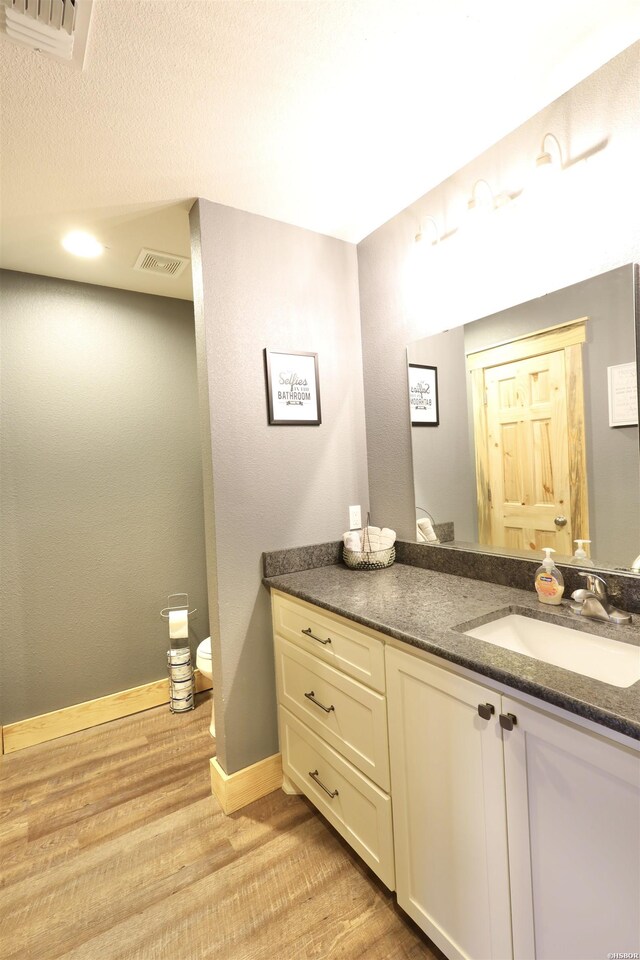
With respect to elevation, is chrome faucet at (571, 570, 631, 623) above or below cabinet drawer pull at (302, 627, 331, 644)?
above

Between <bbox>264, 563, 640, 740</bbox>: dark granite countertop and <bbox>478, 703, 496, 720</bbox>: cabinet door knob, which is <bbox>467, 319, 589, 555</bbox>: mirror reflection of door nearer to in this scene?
<bbox>264, 563, 640, 740</bbox>: dark granite countertop

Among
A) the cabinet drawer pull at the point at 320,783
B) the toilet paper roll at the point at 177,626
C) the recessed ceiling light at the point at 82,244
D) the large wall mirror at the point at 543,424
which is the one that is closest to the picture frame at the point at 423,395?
the large wall mirror at the point at 543,424

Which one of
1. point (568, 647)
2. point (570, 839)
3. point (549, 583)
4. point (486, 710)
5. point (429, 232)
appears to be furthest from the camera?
point (429, 232)

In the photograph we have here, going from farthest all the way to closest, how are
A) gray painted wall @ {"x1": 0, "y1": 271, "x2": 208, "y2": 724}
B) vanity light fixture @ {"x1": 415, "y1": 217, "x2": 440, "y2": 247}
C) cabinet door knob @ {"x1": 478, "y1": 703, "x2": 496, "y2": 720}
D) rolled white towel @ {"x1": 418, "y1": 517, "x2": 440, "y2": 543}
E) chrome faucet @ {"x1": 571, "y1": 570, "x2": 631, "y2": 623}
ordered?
gray painted wall @ {"x1": 0, "y1": 271, "x2": 208, "y2": 724}, rolled white towel @ {"x1": 418, "y1": 517, "x2": 440, "y2": 543}, vanity light fixture @ {"x1": 415, "y1": 217, "x2": 440, "y2": 247}, chrome faucet @ {"x1": 571, "y1": 570, "x2": 631, "y2": 623}, cabinet door knob @ {"x1": 478, "y1": 703, "x2": 496, "y2": 720}

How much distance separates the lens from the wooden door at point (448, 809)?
3.25 ft

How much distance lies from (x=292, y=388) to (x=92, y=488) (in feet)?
4.48

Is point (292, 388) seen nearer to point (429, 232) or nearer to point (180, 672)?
point (429, 232)

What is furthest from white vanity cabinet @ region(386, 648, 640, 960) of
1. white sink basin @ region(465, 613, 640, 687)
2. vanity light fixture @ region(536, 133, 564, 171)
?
vanity light fixture @ region(536, 133, 564, 171)

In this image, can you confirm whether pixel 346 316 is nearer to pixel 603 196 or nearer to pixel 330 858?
pixel 603 196

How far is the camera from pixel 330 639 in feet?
4.93

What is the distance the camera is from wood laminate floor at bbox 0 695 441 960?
1277 mm

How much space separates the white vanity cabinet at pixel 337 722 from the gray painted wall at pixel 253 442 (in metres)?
0.14

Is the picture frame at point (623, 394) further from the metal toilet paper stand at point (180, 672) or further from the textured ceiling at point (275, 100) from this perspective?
the metal toilet paper stand at point (180, 672)

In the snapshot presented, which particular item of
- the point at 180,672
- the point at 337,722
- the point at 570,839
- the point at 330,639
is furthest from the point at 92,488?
the point at 570,839
